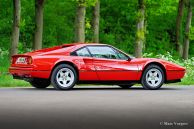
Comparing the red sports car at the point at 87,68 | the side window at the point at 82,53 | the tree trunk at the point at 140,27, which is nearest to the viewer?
the red sports car at the point at 87,68

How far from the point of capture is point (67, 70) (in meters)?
17.0

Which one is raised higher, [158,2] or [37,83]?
[158,2]

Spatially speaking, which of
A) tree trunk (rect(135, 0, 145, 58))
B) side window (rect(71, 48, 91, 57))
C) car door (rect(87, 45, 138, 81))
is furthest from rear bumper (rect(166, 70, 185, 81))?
tree trunk (rect(135, 0, 145, 58))

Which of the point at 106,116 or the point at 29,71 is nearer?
the point at 106,116

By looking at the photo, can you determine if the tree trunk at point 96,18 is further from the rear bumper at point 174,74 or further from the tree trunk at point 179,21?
the rear bumper at point 174,74

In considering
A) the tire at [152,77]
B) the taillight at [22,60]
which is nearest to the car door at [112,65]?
the tire at [152,77]

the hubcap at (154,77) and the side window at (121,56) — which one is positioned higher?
the side window at (121,56)

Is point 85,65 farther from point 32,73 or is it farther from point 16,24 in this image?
point 16,24

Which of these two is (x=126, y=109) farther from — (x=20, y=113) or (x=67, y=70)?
(x=67, y=70)

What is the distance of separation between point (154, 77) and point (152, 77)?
0.06m

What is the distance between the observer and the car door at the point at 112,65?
57.8ft

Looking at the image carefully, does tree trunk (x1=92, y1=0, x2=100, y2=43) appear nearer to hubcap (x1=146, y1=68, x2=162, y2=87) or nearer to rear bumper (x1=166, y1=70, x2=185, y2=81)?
rear bumper (x1=166, y1=70, x2=185, y2=81)

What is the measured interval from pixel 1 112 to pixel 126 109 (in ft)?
7.92

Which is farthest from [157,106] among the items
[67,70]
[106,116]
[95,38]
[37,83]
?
[95,38]
